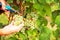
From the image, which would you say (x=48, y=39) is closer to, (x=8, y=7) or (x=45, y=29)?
(x=45, y=29)

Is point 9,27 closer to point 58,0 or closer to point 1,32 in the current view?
point 1,32

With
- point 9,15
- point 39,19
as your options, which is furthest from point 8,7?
point 39,19

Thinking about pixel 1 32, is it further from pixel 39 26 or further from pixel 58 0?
pixel 58 0

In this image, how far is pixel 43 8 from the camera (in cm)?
210

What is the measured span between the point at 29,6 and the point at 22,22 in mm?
117

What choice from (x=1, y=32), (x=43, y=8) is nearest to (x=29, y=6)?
(x=43, y=8)

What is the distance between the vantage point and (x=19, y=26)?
210 centimetres

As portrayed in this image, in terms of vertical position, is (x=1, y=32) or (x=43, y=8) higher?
(x=43, y=8)

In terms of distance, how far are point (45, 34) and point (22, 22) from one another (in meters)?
0.15

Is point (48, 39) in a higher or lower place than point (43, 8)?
lower

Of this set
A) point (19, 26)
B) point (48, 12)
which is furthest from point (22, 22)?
point (48, 12)

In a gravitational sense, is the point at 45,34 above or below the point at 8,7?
below

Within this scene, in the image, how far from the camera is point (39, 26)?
2137 millimetres

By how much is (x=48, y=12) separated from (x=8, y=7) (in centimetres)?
23
